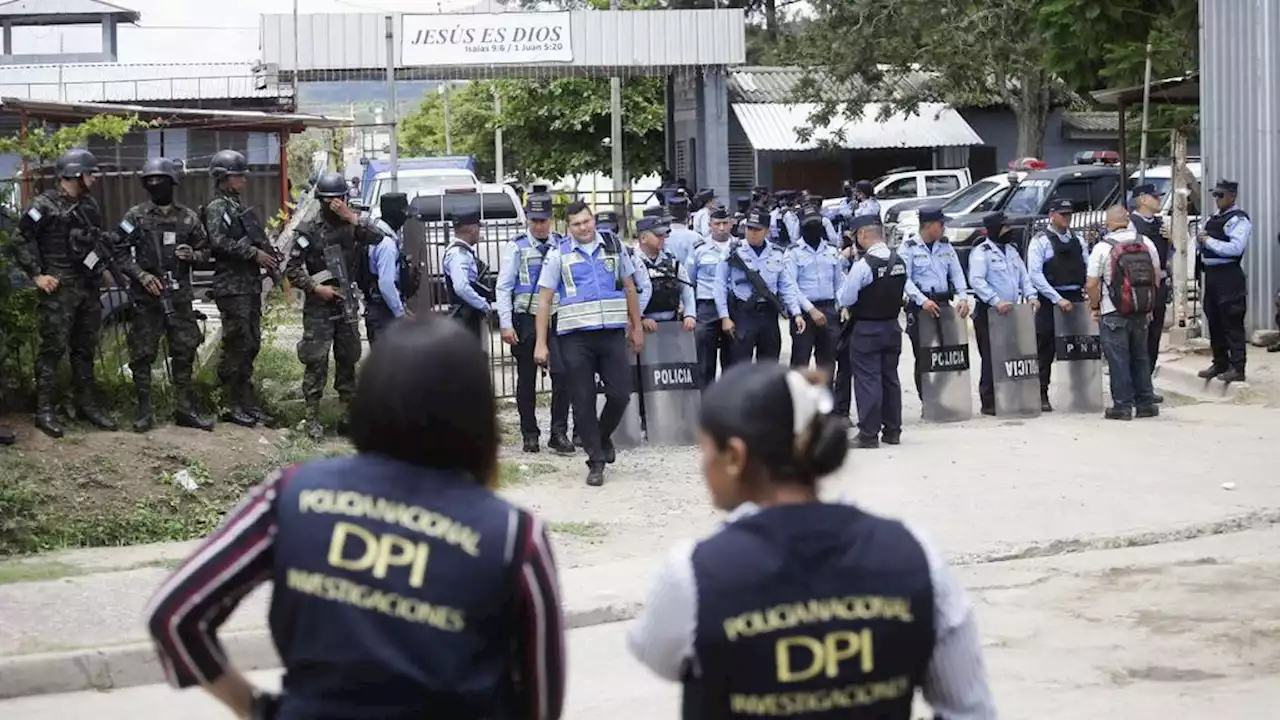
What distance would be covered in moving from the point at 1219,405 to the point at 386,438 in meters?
13.1

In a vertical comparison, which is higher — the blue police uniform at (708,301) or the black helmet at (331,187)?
the black helmet at (331,187)

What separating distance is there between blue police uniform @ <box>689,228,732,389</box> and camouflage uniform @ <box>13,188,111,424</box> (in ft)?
15.1

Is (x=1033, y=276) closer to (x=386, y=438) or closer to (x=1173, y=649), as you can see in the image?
(x=1173, y=649)

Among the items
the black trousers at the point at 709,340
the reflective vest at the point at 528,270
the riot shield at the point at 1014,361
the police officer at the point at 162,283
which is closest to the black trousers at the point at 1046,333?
the riot shield at the point at 1014,361

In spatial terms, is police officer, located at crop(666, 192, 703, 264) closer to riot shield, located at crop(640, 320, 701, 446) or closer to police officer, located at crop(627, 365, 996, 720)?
riot shield, located at crop(640, 320, 701, 446)

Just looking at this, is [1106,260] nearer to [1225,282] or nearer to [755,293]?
[1225,282]

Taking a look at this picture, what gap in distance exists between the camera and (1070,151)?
147 ft

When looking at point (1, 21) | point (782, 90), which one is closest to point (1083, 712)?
point (782, 90)

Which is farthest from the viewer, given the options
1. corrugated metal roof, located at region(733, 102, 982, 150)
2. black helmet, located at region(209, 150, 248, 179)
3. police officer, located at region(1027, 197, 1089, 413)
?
corrugated metal roof, located at region(733, 102, 982, 150)

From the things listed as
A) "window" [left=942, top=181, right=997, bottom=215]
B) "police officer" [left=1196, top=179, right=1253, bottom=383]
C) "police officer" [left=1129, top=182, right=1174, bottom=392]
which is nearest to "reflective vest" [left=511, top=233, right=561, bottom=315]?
"police officer" [left=1129, top=182, right=1174, bottom=392]

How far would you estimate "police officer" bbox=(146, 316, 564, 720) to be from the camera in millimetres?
2666

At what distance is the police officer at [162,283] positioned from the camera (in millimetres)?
11242

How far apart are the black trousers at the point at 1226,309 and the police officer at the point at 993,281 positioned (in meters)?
1.81

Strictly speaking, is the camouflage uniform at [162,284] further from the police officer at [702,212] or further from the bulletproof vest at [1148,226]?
the police officer at [702,212]
